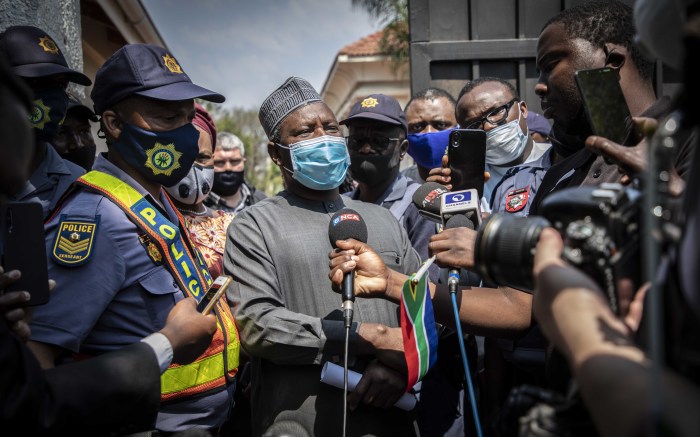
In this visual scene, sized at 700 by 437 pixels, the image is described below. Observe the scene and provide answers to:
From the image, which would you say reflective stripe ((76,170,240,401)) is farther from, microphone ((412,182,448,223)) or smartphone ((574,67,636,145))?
smartphone ((574,67,636,145))

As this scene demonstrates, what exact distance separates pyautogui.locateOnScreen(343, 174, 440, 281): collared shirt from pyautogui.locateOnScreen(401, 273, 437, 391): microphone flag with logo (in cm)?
83

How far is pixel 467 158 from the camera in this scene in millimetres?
3289

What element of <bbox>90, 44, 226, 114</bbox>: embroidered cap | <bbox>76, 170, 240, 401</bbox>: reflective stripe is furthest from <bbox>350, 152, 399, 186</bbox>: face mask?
<bbox>76, 170, 240, 401</bbox>: reflective stripe

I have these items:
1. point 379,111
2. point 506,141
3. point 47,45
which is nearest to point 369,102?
point 379,111

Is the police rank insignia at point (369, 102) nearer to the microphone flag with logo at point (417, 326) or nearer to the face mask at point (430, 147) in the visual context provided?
the face mask at point (430, 147)

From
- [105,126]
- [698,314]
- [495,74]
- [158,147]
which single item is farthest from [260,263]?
[495,74]

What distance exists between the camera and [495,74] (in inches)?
243

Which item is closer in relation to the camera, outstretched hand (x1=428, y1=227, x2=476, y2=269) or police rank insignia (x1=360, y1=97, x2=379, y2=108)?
outstretched hand (x1=428, y1=227, x2=476, y2=269)

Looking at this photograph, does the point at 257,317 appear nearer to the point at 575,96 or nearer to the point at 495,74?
the point at 575,96

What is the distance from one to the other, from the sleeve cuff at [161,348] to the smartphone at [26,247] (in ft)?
1.16

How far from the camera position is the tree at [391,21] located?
61.0 ft

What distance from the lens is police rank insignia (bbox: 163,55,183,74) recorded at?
3.03 meters

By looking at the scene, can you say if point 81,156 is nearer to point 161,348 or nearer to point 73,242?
point 73,242

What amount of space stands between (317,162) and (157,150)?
0.84m
